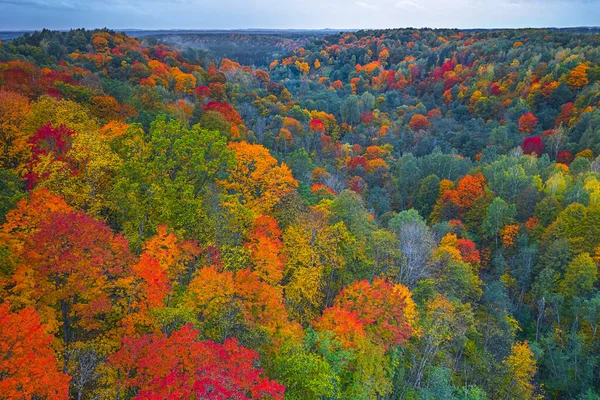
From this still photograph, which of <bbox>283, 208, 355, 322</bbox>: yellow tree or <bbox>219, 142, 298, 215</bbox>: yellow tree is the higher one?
<bbox>219, 142, 298, 215</bbox>: yellow tree

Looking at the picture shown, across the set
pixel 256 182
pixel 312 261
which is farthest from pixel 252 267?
pixel 256 182

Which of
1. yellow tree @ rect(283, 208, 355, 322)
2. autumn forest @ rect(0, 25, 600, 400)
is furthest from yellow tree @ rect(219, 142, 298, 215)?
yellow tree @ rect(283, 208, 355, 322)

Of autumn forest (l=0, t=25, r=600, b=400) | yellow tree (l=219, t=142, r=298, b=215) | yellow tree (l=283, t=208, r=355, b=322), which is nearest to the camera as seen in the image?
autumn forest (l=0, t=25, r=600, b=400)

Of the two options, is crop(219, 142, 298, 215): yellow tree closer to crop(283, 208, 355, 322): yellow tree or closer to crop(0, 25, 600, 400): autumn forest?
crop(0, 25, 600, 400): autumn forest

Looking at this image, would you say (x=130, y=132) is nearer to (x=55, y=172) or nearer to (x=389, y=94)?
(x=55, y=172)

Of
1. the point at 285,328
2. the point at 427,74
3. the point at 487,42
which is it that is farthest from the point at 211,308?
the point at 487,42

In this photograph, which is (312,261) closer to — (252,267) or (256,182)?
(252,267)

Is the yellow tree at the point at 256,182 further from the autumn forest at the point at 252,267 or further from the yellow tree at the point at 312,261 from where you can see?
Result: the yellow tree at the point at 312,261

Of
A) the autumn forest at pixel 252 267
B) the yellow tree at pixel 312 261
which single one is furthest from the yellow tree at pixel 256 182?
the yellow tree at pixel 312 261
